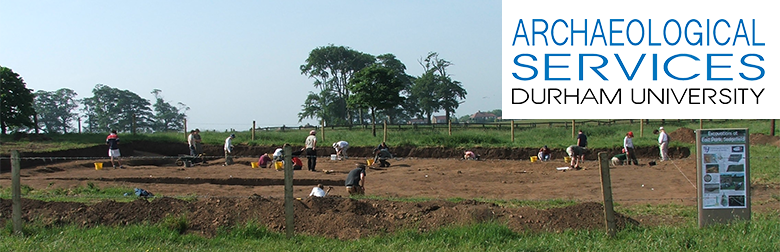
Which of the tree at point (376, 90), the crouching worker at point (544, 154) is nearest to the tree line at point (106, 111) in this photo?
the tree at point (376, 90)

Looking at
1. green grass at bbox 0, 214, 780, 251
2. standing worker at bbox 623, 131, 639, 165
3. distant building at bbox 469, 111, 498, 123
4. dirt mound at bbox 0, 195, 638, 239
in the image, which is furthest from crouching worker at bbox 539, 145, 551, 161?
distant building at bbox 469, 111, 498, 123

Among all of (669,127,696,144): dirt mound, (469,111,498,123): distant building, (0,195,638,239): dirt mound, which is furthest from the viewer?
(469,111,498,123): distant building

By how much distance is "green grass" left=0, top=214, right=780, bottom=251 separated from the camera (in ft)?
21.1

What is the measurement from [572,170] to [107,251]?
577 inches

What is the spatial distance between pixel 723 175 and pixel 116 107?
62.5 meters

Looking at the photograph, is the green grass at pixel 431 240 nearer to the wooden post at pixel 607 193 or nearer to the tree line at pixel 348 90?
the wooden post at pixel 607 193

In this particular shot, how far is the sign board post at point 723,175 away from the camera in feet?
Answer: 23.3

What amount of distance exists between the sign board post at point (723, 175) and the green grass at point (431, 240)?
0.19 m

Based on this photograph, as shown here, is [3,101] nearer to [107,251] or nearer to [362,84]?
[362,84]

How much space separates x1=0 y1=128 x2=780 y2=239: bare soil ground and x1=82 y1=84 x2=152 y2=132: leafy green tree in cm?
3958

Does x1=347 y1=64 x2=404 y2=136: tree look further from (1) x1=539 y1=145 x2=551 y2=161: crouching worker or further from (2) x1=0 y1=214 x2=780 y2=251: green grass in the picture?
(2) x1=0 y1=214 x2=780 y2=251: green grass

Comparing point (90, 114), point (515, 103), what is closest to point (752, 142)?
point (515, 103)

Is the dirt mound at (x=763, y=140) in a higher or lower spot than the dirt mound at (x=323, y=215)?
higher

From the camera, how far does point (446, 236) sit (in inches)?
275
